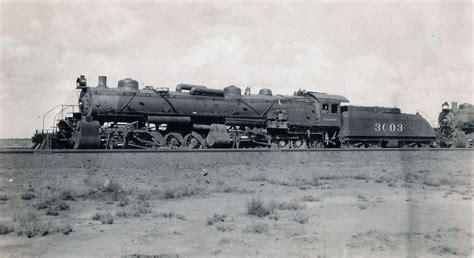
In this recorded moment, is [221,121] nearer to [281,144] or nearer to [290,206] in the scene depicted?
Answer: [281,144]

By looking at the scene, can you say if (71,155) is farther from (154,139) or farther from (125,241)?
(125,241)

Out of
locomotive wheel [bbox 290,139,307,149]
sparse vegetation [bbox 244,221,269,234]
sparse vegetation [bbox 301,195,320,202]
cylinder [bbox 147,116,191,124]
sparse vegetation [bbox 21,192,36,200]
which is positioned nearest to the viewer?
sparse vegetation [bbox 244,221,269,234]

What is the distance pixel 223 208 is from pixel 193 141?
1167 centimetres

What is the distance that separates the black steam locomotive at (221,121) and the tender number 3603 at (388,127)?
6 centimetres

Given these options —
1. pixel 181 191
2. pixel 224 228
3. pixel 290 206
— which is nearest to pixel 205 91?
pixel 181 191

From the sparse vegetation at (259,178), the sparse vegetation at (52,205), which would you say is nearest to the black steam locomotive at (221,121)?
the sparse vegetation at (259,178)

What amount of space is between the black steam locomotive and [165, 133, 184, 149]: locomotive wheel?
5cm

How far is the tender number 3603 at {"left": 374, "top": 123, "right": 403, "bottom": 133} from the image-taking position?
1113 inches

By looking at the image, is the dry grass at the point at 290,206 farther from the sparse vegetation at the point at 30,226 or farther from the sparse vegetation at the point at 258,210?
the sparse vegetation at the point at 30,226

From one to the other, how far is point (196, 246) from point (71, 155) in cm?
932

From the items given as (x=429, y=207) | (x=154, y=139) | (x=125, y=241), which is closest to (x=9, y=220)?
(x=125, y=241)

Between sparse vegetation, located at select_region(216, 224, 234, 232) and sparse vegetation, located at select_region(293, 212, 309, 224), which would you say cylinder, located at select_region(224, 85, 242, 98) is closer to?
sparse vegetation, located at select_region(293, 212, 309, 224)

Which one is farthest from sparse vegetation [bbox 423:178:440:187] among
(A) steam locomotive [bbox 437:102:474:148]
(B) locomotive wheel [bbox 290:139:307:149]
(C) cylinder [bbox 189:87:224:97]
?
(A) steam locomotive [bbox 437:102:474:148]

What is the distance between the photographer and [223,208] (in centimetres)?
1054
